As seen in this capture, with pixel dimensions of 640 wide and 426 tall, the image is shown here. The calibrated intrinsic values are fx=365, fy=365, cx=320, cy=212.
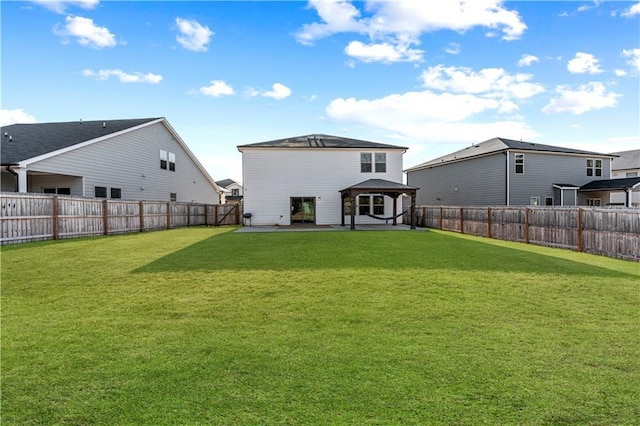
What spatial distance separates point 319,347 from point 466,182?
1099 inches

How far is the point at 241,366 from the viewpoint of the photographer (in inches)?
124

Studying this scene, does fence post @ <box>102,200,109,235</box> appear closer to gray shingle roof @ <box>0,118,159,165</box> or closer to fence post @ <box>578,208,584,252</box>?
gray shingle roof @ <box>0,118,159,165</box>

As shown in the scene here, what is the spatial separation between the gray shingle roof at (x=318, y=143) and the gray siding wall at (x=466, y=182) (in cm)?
668

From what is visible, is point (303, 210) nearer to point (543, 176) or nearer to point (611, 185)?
point (543, 176)

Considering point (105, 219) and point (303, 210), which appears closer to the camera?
point (105, 219)

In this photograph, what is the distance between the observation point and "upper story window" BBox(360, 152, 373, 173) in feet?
82.7

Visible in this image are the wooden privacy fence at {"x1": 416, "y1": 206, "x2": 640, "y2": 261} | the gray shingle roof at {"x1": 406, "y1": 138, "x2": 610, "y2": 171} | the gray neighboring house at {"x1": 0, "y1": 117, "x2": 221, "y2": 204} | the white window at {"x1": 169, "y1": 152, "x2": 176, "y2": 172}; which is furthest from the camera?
the white window at {"x1": 169, "y1": 152, "x2": 176, "y2": 172}

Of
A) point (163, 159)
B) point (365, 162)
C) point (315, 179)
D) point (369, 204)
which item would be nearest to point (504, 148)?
point (365, 162)

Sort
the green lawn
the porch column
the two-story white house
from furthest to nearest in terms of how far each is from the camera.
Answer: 1. the two-story white house
2. the porch column
3. the green lawn

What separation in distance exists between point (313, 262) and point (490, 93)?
51.8 feet

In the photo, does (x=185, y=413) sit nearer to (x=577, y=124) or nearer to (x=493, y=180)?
(x=577, y=124)

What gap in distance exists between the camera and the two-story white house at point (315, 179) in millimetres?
24438

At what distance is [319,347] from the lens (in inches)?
141

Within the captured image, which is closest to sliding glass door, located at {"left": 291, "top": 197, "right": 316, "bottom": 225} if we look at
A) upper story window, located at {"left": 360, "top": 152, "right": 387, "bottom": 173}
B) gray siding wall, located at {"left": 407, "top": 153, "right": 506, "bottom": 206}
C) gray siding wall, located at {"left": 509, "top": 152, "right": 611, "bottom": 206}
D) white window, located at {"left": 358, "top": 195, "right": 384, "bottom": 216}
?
white window, located at {"left": 358, "top": 195, "right": 384, "bottom": 216}
